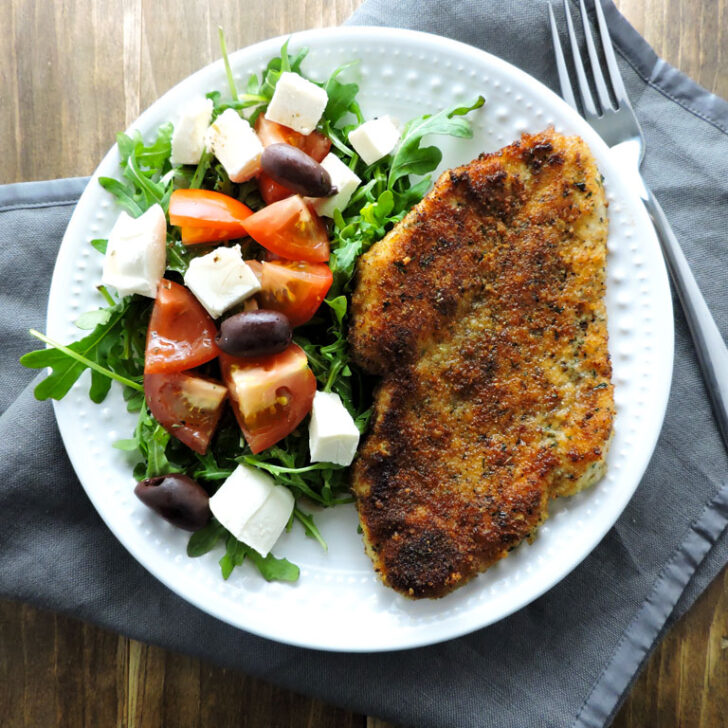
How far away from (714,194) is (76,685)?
3822mm

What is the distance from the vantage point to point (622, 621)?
301cm

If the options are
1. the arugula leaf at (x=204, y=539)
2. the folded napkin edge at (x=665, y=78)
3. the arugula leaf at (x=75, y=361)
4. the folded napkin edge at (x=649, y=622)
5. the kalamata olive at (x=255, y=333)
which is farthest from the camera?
the folded napkin edge at (x=665, y=78)

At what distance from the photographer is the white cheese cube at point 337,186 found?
8.91 feet

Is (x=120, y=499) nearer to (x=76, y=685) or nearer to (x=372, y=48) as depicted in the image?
(x=76, y=685)

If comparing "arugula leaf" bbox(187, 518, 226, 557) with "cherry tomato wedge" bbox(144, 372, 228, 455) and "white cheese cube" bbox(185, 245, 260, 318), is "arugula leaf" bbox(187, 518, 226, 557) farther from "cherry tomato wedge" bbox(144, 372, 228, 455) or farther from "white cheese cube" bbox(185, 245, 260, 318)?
"white cheese cube" bbox(185, 245, 260, 318)

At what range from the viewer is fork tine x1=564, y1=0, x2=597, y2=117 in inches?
120

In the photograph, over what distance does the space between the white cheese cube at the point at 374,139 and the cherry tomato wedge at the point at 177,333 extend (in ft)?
3.01

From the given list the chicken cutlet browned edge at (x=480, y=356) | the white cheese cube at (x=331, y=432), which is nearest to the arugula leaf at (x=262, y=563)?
the chicken cutlet browned edge at (x=480, y=356)

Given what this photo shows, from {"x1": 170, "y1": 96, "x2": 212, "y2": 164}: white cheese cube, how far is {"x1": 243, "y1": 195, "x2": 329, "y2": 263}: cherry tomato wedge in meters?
0.39

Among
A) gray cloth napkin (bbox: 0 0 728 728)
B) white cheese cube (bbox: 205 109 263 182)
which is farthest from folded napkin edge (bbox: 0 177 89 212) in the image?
white cheese cube (bbox: 205 109 263 182)

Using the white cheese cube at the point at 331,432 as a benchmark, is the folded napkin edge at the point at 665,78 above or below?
above

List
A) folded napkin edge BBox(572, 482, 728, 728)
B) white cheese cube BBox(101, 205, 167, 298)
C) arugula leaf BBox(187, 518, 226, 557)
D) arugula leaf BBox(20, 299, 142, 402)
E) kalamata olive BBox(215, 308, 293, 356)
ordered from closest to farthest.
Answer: kalamata olive BBox(215, 308, 293, 356)
white cheese cube BBox(101, 205, 167, 298)
arugula leaf BBox(20, 299, 142, 402)
arugula leaf BBox(187, 518, 226, 557)
folded napkin edge BBox(572, 482, 728, 728)

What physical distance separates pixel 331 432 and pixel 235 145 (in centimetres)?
120

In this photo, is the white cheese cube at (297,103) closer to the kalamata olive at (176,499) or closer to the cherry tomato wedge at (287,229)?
the cherry tomato wedge at (287,229)
